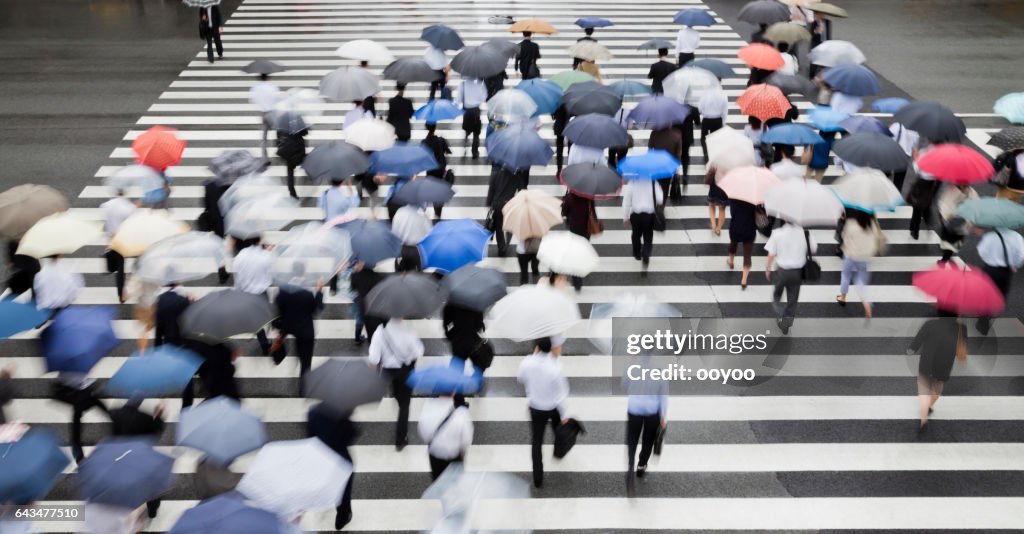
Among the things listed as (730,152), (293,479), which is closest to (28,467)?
(293,479)

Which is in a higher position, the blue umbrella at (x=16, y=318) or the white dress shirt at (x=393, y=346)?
the blue umbrella at (x=16, y=318)

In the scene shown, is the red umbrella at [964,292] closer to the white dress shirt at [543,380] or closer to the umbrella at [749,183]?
the umbrella at [749,183]

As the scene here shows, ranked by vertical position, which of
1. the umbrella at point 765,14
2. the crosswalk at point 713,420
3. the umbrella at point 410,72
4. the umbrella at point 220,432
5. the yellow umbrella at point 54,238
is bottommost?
the crosswalk at point 713,420

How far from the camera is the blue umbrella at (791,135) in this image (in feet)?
36.8

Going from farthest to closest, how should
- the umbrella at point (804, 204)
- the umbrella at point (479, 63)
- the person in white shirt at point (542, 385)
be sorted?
the umbrella at point (479, 63) → the umbrella at point (804, 204) → the person in white shirt at point (542, 385)

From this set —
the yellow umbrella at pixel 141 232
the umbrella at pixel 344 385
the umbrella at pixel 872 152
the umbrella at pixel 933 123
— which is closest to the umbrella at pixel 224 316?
the umbrella at pixel 344 385

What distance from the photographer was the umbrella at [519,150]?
10625mm

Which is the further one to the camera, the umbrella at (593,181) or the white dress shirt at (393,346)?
the umbrella at (593,181)

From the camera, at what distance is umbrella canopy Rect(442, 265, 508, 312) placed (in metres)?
7.92

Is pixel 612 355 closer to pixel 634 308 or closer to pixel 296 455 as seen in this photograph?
pixel 634 308

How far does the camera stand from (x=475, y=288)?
7996mm

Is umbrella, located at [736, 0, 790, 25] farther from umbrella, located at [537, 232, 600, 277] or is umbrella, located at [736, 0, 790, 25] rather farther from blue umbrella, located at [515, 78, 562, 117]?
umbrella, located at [537, 232, 600, 277]

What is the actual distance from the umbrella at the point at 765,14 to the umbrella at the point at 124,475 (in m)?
14.1

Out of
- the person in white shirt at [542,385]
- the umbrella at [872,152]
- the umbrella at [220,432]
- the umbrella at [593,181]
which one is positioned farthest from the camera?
the umbrella at [872,152]
